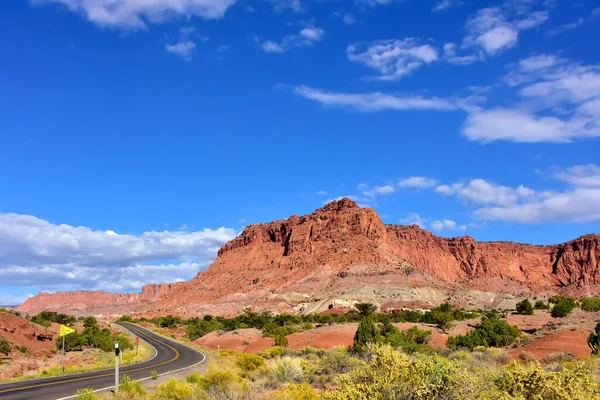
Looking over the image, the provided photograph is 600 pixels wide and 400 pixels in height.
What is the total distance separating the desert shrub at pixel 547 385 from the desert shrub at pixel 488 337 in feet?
94.9

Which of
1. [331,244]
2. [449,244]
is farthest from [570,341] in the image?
[449,244]

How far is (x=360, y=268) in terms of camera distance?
11494 centimetres

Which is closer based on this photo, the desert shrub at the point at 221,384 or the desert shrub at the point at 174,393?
the desert shrub at the point at 174,393

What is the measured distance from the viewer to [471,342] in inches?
1448

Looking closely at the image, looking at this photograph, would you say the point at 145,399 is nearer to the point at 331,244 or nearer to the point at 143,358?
the point at 143,358

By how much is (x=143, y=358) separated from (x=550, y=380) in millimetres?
33426

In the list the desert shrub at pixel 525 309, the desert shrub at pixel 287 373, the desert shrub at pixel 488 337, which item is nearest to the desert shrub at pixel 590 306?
the desert shrub at pixel 525 309

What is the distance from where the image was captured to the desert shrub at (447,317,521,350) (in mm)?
36906

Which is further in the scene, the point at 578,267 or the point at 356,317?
the point at 578,267

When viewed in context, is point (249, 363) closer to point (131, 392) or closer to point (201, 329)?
point (131, 392)

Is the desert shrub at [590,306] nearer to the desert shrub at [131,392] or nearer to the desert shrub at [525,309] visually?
the desert shrub at [525,309]

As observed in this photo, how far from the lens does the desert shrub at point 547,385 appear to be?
7285mm

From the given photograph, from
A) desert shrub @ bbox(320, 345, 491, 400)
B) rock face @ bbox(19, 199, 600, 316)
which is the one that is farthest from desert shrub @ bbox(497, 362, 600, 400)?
rock face @ bbox(19, 199, 600, 316)

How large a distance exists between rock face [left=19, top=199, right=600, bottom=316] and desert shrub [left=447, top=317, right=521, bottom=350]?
169ft
